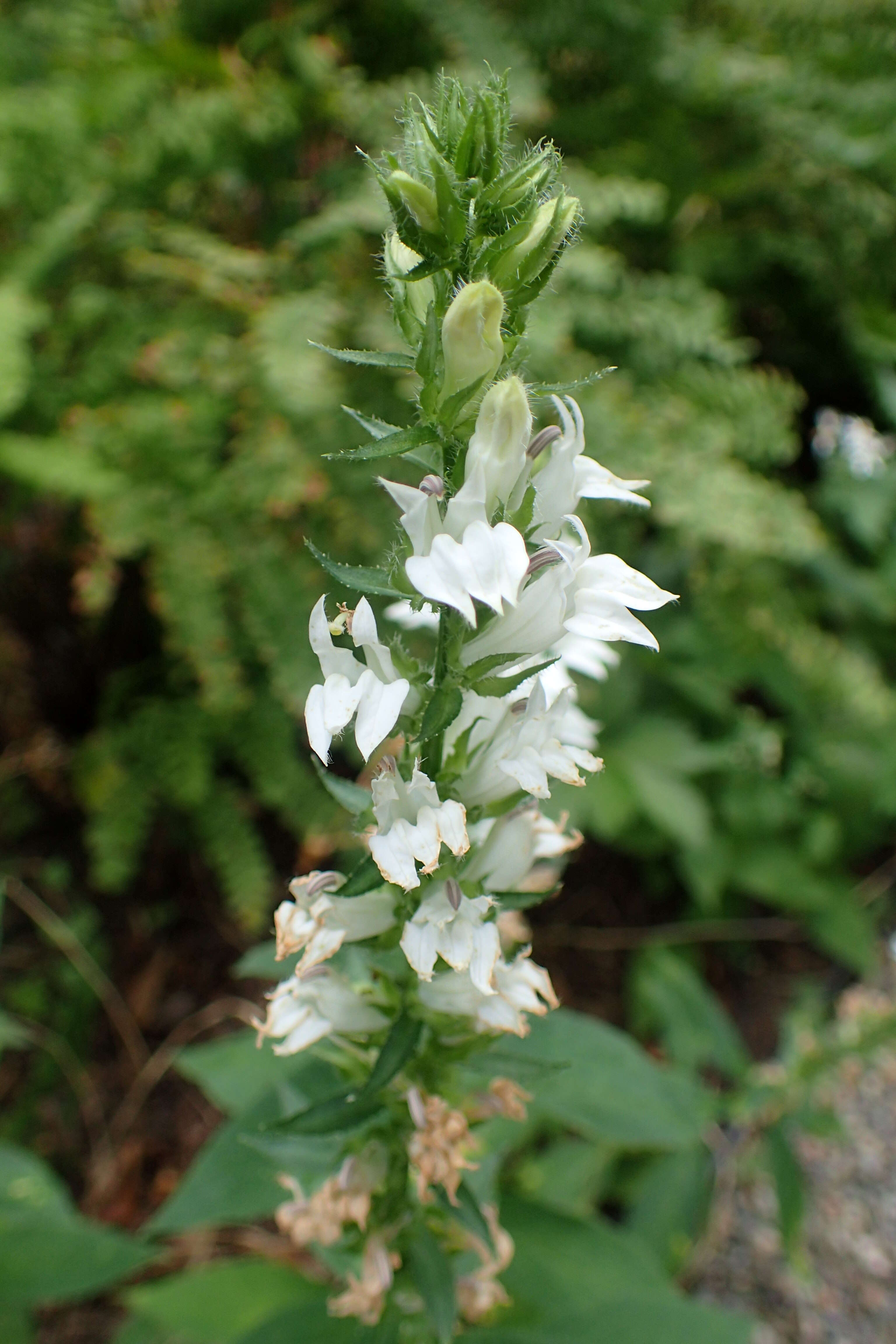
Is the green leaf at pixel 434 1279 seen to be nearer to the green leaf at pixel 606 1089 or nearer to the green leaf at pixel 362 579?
the green leaf at pixel 606 1089

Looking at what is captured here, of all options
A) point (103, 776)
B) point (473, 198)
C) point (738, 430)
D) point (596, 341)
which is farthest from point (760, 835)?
point (473, 198)

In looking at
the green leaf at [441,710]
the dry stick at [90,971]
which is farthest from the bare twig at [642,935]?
the green leaf at [441,710]

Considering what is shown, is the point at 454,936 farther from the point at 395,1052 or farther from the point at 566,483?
the point at 566,483

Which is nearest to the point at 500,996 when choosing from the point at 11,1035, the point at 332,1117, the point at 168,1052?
the point at 332,1117

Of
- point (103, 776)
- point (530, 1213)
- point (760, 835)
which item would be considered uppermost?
point (530, 1213)

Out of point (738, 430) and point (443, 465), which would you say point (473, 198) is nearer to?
point (443, 465)

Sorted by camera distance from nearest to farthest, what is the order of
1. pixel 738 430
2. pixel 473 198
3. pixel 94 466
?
1. pixel 473 198
2. pixel 94 466
3. pixel 738 430
